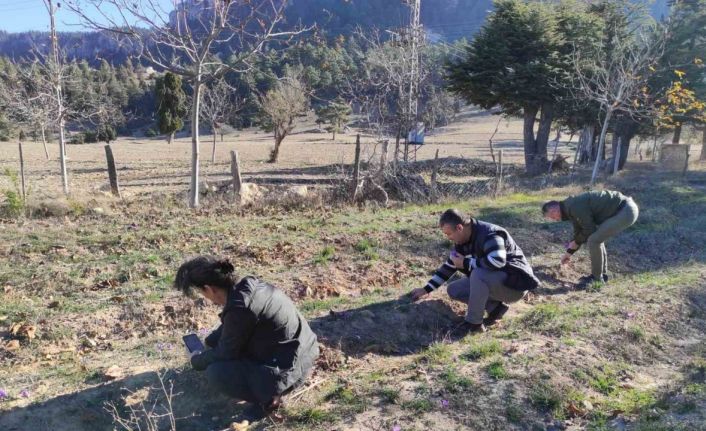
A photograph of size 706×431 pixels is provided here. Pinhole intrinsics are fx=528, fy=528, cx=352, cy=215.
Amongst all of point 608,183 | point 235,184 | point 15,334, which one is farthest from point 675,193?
point 15,334

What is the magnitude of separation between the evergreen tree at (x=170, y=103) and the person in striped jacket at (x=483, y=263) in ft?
141

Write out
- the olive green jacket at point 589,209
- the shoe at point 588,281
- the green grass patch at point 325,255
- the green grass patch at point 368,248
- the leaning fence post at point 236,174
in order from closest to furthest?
1. the olive green jacket at point 589,209
2. the shoe at point 588,281
3. the green grass patch at point 325,255
4. the green grass patch at point 368,248
5. the leaning fence post at point 236,174

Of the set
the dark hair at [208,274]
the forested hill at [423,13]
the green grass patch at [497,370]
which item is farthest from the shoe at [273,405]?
the forested hill at [423,13]

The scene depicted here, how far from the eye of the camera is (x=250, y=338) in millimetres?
3264

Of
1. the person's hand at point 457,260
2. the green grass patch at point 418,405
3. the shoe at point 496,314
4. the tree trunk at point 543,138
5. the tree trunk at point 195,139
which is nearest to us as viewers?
the green grass patch at point 418,405

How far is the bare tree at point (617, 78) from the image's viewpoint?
50.5 feet

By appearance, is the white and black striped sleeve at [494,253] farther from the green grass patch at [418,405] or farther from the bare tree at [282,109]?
the bare tree at [282,109]

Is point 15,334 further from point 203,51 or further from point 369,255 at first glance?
point 203,51

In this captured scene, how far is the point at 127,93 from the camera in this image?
68.8m

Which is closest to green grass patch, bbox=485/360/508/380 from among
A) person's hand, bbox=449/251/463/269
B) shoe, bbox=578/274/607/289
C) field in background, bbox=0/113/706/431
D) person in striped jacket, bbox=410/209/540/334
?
field in background, bbox=0/113/706/431

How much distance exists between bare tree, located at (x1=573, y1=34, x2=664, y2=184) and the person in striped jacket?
11.8 meters

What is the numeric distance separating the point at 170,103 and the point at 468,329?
4404cm

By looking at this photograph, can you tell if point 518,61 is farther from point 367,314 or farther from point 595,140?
point 367,314

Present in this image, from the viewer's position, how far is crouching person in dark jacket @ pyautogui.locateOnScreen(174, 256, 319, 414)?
3.08m
